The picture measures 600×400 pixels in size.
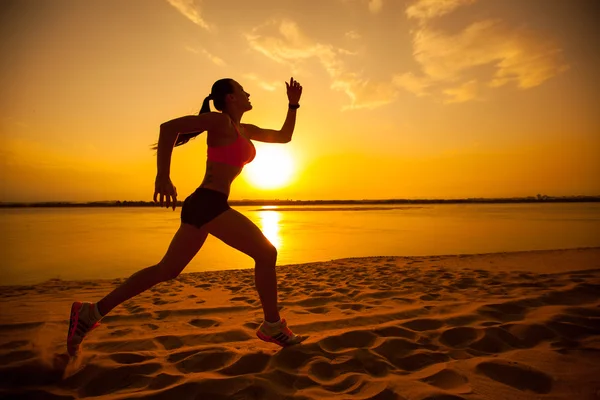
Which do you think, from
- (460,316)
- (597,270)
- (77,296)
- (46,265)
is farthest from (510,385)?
(46,265)

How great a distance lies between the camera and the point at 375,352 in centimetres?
297

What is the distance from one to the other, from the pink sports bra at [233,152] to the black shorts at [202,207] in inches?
11.7

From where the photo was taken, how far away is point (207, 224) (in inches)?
→ 108

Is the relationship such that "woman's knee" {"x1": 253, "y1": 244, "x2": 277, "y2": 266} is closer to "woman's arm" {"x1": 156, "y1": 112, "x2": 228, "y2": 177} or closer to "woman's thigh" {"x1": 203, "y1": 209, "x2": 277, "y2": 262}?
"woman's thigh" {"x1": 203, "y1": 209, "x2": 277, "y2": 262}

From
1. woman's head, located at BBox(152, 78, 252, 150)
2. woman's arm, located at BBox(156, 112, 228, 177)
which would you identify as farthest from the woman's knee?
woman's head, located at BBox(152, 78, 252, 150)

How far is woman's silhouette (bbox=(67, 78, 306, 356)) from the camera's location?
2.61m

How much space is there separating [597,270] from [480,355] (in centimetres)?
534

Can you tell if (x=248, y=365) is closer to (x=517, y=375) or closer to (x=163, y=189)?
(x=163, y=189)

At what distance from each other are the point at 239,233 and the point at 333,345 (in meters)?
1.42

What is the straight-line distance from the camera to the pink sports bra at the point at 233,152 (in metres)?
2.85

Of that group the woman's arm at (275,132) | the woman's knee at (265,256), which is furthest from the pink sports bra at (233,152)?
the woman's knee at (265,256)

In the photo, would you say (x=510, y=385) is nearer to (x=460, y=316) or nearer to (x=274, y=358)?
(x=460, y=316)

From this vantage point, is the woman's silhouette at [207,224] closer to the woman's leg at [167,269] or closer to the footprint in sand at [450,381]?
the woman's leg at [167,269]

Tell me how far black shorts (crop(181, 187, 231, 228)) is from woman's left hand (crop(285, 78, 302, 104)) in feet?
5.32
